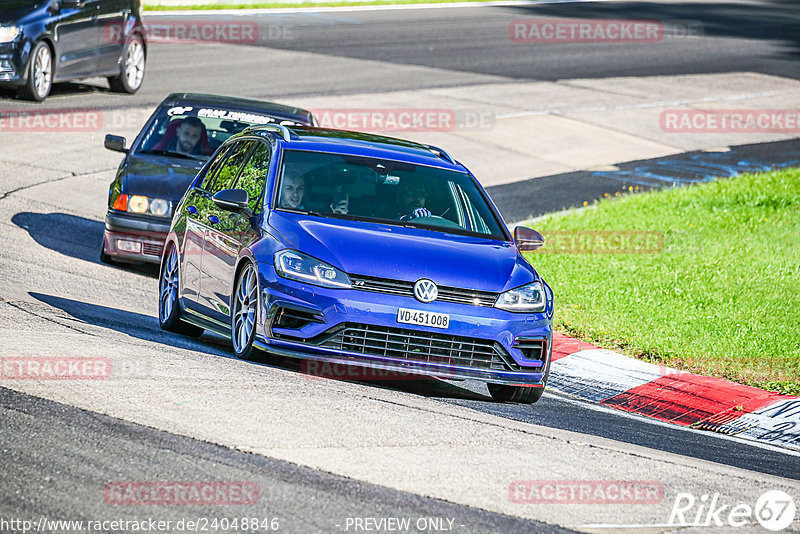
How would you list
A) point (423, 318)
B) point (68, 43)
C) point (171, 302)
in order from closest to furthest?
point (423, 318) → point (171, 302) → point (68, 43)

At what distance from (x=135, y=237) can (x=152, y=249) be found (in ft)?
0.65

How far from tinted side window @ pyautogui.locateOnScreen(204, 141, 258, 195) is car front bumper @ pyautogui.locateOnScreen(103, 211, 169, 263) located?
237 cm

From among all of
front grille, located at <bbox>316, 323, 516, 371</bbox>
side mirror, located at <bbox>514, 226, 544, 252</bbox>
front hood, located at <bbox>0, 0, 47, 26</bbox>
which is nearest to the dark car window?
side mirror, located at <bbox>514, 226, 544, 252</bbox>

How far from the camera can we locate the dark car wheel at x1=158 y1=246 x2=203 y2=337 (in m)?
10.0

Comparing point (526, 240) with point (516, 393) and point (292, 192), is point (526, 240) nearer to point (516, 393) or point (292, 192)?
point (516, 393)

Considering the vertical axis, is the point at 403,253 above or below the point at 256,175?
below

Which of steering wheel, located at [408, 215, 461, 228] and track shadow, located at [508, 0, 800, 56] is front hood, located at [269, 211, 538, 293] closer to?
steering wheel, located at [408, 215, 461, 228]

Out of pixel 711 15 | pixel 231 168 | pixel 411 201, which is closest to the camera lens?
pixel 411 201

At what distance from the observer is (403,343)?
808 cm

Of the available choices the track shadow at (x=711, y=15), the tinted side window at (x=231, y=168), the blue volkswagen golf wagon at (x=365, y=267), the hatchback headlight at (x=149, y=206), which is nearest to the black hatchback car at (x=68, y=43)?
the hatchback headlight at (x=149, y=206)

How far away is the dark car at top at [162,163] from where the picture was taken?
12469mm

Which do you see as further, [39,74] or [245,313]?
[39,74]

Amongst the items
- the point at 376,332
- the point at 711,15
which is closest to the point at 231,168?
the point at 376,332

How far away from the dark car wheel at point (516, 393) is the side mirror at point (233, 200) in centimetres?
202
